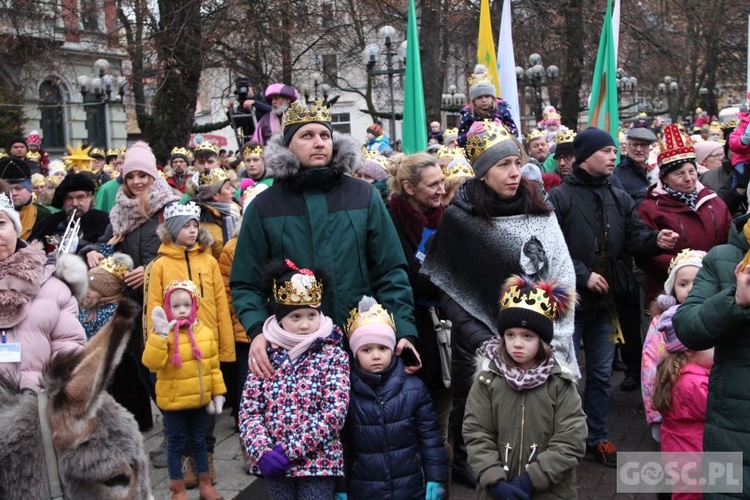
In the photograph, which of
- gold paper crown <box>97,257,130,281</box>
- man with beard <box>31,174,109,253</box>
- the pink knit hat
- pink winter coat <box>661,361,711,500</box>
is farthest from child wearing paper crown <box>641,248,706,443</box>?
man with beard <box>31,174,109,253</box>

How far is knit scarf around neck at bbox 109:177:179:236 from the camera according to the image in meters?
6.13

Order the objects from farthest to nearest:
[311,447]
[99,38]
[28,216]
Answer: [99,38] < [28,216] < [311,447]

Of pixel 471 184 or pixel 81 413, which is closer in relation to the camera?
pixel 81 413

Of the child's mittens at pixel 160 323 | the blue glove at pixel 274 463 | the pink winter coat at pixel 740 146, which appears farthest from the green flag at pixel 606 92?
the blue glove at pixel 274 463

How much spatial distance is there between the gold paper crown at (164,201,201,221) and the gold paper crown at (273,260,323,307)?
1895 millimetres

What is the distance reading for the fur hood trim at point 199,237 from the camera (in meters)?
5.71

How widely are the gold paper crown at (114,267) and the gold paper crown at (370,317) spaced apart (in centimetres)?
250

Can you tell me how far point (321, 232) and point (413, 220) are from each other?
140 centimetres

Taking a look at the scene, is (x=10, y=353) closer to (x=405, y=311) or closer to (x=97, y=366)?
(x=97, y=366)

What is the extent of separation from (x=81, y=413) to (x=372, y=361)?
1896mm

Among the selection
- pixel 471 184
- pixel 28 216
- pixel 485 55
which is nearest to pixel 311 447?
pixel 471 184

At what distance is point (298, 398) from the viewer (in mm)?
3949

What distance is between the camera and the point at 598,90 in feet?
30.9

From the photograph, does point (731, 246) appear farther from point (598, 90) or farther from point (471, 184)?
point (598, 90)
